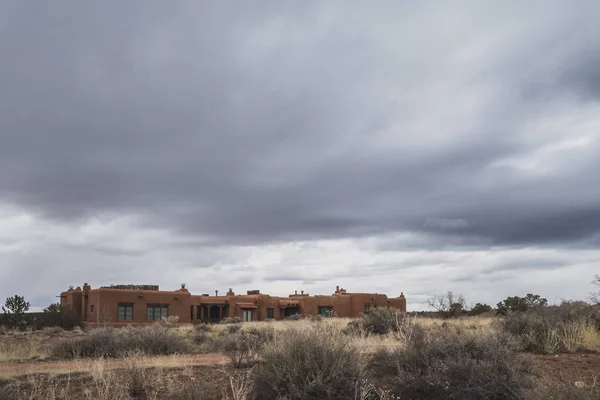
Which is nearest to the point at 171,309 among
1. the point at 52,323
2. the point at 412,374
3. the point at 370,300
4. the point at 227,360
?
the point at 52,323

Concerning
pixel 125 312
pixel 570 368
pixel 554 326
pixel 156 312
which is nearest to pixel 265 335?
pixel 554 326

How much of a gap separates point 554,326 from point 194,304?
45.2m

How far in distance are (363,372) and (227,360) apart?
17.1 ft

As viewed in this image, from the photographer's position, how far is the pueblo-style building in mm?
48594

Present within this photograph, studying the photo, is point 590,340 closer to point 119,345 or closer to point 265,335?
point 265,335

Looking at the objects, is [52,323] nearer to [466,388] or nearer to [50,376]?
[50,376]

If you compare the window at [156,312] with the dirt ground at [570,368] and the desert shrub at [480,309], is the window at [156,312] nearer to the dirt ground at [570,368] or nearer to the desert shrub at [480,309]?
the desert shrub at [480,309]

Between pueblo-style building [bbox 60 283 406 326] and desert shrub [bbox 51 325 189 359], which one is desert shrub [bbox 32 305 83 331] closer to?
pueblo-style building [bbox 60 283 406 326]

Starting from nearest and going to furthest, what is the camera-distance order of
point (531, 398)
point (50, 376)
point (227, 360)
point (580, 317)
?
point (531, 398) < point (50, 376) < point (227, 360) < point (580, 317)

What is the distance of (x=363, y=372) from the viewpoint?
10648 mm

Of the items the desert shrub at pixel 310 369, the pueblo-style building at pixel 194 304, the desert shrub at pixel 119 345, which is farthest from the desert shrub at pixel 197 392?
the pueblo-style building at pixel 194 304

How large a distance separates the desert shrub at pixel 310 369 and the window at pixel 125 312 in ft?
132

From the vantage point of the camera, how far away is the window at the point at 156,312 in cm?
5081

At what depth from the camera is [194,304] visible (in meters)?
57.1
